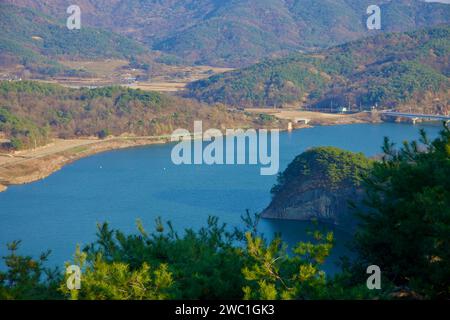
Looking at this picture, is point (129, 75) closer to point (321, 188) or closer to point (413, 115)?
point (413, 115)

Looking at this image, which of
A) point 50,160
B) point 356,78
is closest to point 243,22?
point 356,78

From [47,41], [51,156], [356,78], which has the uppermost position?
[47,41]

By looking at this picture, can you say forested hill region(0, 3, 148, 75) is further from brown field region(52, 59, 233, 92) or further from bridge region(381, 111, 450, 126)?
bridge region(381, 111, 450, 126)

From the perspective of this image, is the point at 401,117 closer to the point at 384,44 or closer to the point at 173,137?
the point at 173,137

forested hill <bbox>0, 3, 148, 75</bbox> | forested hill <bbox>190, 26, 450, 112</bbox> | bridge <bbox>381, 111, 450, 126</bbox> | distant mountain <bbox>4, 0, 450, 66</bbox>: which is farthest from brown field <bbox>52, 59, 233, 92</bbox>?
bridge <bbox>381, 111, 450, 126</bbox>

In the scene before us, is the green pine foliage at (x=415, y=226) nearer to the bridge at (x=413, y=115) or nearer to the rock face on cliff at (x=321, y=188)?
the rock face on cliff at (x=321, y=188)

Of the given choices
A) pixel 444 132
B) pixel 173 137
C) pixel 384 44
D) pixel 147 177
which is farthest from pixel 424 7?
pixel 444 132

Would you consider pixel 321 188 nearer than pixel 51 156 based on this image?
Yes

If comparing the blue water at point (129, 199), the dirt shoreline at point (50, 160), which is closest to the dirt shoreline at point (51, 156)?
the dirt shoreline at point (50, 160)
